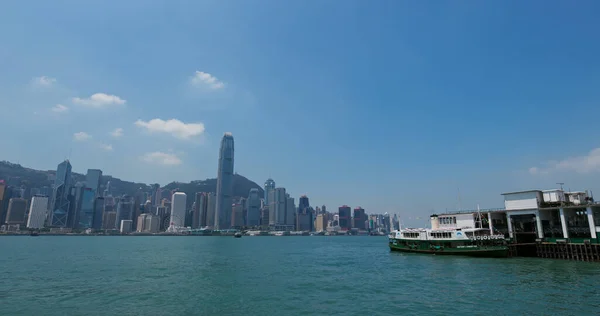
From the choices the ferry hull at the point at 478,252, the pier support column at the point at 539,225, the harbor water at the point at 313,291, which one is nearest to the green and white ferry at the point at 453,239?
the ferry hull at the point at 478,252

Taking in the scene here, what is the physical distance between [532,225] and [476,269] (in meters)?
30.8

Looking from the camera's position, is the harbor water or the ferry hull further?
the ferry hull

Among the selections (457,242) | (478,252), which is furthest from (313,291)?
(457,242)

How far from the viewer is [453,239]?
6812 centimetres

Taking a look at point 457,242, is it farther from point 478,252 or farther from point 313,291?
point 313,291

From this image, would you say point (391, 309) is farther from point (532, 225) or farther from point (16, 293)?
point (532, 225)

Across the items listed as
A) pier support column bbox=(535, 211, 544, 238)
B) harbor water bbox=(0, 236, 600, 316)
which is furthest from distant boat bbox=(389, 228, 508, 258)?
harbor water bbox=(0, 236, 600, 316)

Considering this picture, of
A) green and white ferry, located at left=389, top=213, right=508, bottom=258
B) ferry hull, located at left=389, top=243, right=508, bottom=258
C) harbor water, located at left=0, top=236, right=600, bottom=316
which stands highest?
green and white ferry, located at left=389, top=213, right=508, bottom=258

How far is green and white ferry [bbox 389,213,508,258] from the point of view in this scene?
63.7 m

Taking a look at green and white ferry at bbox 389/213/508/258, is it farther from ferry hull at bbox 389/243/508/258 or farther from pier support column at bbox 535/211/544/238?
pier support column at bbox 535/211/544/238

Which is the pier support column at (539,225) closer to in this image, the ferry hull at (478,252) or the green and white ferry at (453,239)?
the green and white ferry at (453,239)

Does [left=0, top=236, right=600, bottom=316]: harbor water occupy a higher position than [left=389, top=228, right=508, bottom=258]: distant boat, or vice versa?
[left=389, top=228, right=508, bottom=258]: distant boat

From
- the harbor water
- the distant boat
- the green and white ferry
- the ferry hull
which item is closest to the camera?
the harbor water

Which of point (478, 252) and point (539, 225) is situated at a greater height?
point (539, 225)
